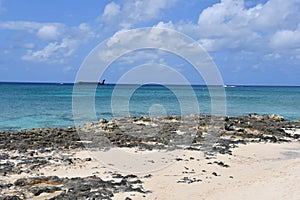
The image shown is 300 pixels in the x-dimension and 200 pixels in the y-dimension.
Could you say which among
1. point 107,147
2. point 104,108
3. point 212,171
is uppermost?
point 107,147

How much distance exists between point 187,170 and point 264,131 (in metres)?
12.3

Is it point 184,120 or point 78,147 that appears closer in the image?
point 78,147

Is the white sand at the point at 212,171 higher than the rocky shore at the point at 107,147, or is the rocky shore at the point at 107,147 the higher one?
the rocky shore at the point at 107,147

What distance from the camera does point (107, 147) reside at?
20.6m

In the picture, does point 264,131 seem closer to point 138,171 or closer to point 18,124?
point 138,171

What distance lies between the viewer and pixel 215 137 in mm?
23906

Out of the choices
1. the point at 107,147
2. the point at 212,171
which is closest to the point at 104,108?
the point at 107,147

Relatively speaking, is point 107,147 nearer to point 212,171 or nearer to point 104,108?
point 212,171

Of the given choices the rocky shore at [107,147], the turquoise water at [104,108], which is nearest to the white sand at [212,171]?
the rocky shore at [107,147]

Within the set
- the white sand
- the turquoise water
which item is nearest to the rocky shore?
the white sand

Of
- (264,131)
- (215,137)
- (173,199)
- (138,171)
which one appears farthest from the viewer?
(264,131)

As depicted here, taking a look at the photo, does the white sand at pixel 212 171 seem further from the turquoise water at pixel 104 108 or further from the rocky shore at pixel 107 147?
the turquoise water at pixel 104 108

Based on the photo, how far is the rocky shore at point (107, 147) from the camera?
12539mm

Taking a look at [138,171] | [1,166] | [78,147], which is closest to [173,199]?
[138,171]
